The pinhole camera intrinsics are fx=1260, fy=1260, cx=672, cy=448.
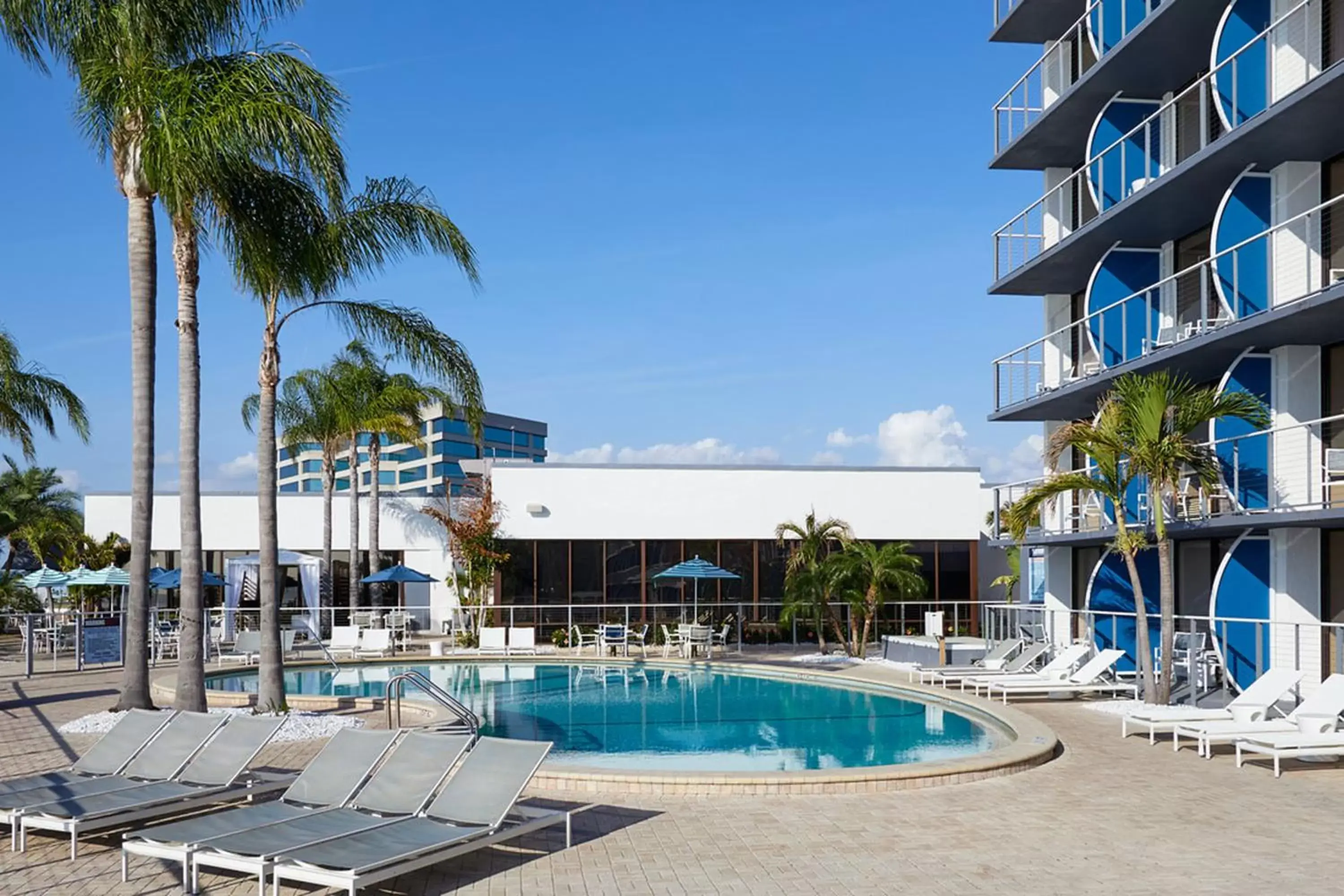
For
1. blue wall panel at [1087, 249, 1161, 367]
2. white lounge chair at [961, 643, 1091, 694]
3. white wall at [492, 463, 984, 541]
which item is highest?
blue wall panel at [1087, 249, 1161, 367]

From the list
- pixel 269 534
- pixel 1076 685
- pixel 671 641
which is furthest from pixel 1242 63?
pixel 671 641

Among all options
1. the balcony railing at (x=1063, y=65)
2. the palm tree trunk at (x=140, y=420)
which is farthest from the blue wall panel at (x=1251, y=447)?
the palm tree trunk at (x=140, y=420)

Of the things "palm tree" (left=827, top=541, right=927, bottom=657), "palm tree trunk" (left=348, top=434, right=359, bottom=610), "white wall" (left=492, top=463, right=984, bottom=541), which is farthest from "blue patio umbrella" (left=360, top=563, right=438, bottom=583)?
"palm tree" (left=827, top=541, right=927, bottom=657)

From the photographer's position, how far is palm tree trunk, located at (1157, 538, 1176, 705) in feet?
51.2

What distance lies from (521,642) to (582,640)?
2021 mm

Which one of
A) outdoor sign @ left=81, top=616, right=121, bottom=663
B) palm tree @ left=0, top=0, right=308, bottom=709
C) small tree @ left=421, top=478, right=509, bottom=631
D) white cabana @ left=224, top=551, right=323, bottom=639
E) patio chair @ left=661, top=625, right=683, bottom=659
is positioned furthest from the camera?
small tree @ left=421, top=478, right=509, bottom=631

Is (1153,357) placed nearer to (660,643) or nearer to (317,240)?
(317,240)

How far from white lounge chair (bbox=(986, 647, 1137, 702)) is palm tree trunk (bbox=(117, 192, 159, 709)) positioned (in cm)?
1118

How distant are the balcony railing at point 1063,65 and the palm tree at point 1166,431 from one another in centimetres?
666

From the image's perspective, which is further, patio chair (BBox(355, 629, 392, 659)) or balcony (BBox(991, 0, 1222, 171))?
patio chair (BBox(355, 629, 392, 659))

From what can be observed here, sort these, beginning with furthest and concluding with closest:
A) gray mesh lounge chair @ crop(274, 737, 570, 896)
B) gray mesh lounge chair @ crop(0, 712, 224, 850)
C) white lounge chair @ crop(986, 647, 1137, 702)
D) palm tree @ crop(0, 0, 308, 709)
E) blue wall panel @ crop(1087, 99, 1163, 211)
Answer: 1. blue wall panel @ crop(1087, 99, 1163, 211)
2. white lounge chair @ crop(986, 647, 1137, 702)
3. palm tree @ crop(0, 0, 308, 709)
4. gray mesh lounge chair @ crop(0, 712, 224, 850)
5. gray mesh lounge chair @ crop(274, 737, 570, 896)

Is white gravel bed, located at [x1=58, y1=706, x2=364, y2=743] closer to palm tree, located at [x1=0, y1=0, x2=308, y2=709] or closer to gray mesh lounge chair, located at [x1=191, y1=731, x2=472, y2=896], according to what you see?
palm tree, located at [x1=0, y1=0, x2=308, y2=709]

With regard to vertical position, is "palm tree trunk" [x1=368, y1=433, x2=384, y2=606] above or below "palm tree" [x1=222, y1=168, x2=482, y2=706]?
below

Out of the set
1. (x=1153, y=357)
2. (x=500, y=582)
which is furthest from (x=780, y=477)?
(x=1153, y=357)
